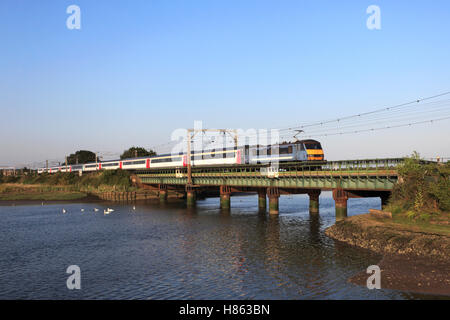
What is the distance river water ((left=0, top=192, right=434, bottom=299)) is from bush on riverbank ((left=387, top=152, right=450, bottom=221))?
812 cm

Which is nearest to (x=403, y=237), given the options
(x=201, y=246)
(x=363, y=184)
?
(x=363, y=184)

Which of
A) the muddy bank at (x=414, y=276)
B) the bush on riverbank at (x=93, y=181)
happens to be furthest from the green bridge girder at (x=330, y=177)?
the bush on riverbank at (x=93, y=181)

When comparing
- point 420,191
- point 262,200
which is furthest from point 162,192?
point 420,191

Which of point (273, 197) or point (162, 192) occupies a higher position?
point (273, 197)

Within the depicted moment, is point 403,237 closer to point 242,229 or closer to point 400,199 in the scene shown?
point 400,199

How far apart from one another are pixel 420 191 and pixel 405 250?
987cm

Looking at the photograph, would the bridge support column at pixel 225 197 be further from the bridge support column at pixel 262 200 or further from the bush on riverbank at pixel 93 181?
the bush on riverbank at pixel 93 181

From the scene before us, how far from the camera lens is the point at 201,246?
38469 millimetres

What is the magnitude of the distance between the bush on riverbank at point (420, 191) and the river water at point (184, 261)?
8.12m

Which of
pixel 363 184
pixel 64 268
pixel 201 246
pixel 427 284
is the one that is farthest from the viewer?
pixel 363 184

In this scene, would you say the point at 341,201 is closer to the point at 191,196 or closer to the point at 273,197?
the point at 273,197

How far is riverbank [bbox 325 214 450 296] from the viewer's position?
2340cm

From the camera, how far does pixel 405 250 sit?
29.8 meters
